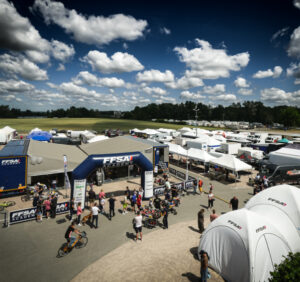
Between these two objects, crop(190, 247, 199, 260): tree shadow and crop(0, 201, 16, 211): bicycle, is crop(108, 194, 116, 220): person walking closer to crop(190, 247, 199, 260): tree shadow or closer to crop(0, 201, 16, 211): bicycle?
crop(190, 247, 199, 260): tree shadow

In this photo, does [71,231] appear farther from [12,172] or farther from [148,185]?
[12,172]

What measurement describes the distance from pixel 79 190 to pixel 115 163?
2781 millimetres

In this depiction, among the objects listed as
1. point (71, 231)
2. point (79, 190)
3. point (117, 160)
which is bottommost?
point (71, 231)

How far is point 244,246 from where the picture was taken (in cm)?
629

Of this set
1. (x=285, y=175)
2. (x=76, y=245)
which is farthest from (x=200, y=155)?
(x=76, y=245)

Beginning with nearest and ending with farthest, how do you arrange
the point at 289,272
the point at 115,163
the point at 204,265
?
1. the point at 289,272
2. the point at 204,265
3. the point at 115,163

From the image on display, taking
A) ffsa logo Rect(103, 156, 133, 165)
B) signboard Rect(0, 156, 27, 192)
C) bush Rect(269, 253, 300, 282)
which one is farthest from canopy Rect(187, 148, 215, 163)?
signboard Rect(0, 156, 27, 192)

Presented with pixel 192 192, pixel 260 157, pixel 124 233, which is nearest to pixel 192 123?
pixel 260 157

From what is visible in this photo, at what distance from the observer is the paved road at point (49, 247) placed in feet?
22.9

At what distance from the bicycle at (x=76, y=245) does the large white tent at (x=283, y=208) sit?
7.86 metres

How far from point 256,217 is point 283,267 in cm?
217

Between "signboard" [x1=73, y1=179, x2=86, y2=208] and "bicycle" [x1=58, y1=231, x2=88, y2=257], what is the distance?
3.17 m

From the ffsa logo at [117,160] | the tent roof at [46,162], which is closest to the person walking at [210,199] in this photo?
the ffsa logo at [117,160]

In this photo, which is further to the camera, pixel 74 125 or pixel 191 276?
pixel 74 125
